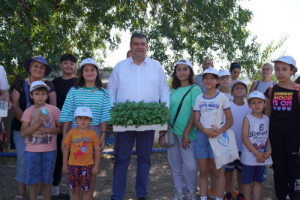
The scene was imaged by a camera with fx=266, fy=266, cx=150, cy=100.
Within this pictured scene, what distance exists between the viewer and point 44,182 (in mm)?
3465

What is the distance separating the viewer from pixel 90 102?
132 inches

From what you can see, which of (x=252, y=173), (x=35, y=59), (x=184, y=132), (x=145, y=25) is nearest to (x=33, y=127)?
(x=35, y=59)

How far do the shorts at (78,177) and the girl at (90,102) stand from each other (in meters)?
0.16

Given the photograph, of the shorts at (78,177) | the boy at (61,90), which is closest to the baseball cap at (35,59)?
the boy at (61,90)

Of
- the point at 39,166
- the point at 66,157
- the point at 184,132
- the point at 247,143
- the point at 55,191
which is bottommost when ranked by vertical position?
the point at 55,191

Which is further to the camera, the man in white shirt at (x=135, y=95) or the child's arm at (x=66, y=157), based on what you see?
the man in white shirt at (x=135, y=95)

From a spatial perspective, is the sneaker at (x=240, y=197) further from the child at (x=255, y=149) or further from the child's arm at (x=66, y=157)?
the child's arm at (x=66, y=157)

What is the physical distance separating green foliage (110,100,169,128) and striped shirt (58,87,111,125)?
22 cm

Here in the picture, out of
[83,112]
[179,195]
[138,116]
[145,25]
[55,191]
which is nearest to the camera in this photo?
[83,112]

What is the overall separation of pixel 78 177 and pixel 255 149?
2.30 m

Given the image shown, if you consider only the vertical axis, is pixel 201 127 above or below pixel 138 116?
below

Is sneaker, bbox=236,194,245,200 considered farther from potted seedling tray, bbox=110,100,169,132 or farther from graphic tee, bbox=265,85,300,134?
potted seedling tray, bbox=110,100,169,132

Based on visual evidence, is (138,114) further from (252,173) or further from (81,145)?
(252,173)

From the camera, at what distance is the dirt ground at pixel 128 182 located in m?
4.20
